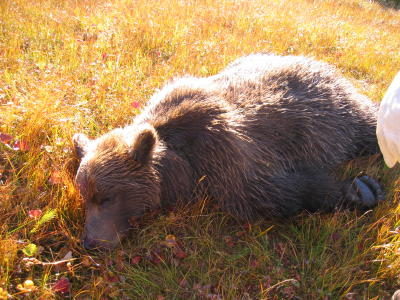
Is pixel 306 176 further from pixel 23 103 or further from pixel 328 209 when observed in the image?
pixel 23 103

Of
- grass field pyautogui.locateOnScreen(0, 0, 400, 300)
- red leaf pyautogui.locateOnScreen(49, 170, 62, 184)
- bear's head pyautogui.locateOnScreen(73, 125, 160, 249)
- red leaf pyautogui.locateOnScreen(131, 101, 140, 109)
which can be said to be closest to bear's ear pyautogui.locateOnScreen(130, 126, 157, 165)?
bear's head pyautogui.locateOnScreen(73, 125, 160, 249)

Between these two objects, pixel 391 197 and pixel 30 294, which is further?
pixel 391 197

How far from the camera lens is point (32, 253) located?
2.40 m

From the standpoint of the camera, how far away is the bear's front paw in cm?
322

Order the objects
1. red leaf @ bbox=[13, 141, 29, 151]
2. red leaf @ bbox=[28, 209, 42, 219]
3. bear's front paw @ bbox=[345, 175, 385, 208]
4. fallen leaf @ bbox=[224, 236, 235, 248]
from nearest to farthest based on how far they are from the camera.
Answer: red leaf @ bbox=[28, 209, 42, 219], fallen leaf @ bbox=[224, 236, 235, 248], red leaf @ bbox=[13, 141, 29, 151], bear's front paw @ bbox=[345, 175, 385, 208]

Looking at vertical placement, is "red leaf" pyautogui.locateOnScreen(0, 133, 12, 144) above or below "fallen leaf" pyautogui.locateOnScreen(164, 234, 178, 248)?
above

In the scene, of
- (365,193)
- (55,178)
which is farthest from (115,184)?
(365,193)

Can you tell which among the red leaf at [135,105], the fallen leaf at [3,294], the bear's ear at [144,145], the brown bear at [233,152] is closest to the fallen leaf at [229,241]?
the brown bear at [233,152]

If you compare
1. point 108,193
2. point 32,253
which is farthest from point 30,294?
point 108,193

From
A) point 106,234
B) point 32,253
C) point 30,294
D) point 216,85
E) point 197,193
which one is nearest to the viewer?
point 30,294

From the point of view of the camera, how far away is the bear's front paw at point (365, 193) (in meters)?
3.22

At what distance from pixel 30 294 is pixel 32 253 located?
297 millimetres

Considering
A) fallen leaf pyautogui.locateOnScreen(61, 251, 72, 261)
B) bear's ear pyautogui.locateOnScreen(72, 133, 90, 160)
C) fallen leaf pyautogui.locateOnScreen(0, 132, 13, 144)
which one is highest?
fallen leaf pyautogui.locateOnScreen(0, 132, 13, 144)

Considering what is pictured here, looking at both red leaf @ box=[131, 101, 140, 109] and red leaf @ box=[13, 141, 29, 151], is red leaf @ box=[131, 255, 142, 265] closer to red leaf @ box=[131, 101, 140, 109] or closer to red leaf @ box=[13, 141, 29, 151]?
red leaf @ box=[13, 141, 29, 151]
